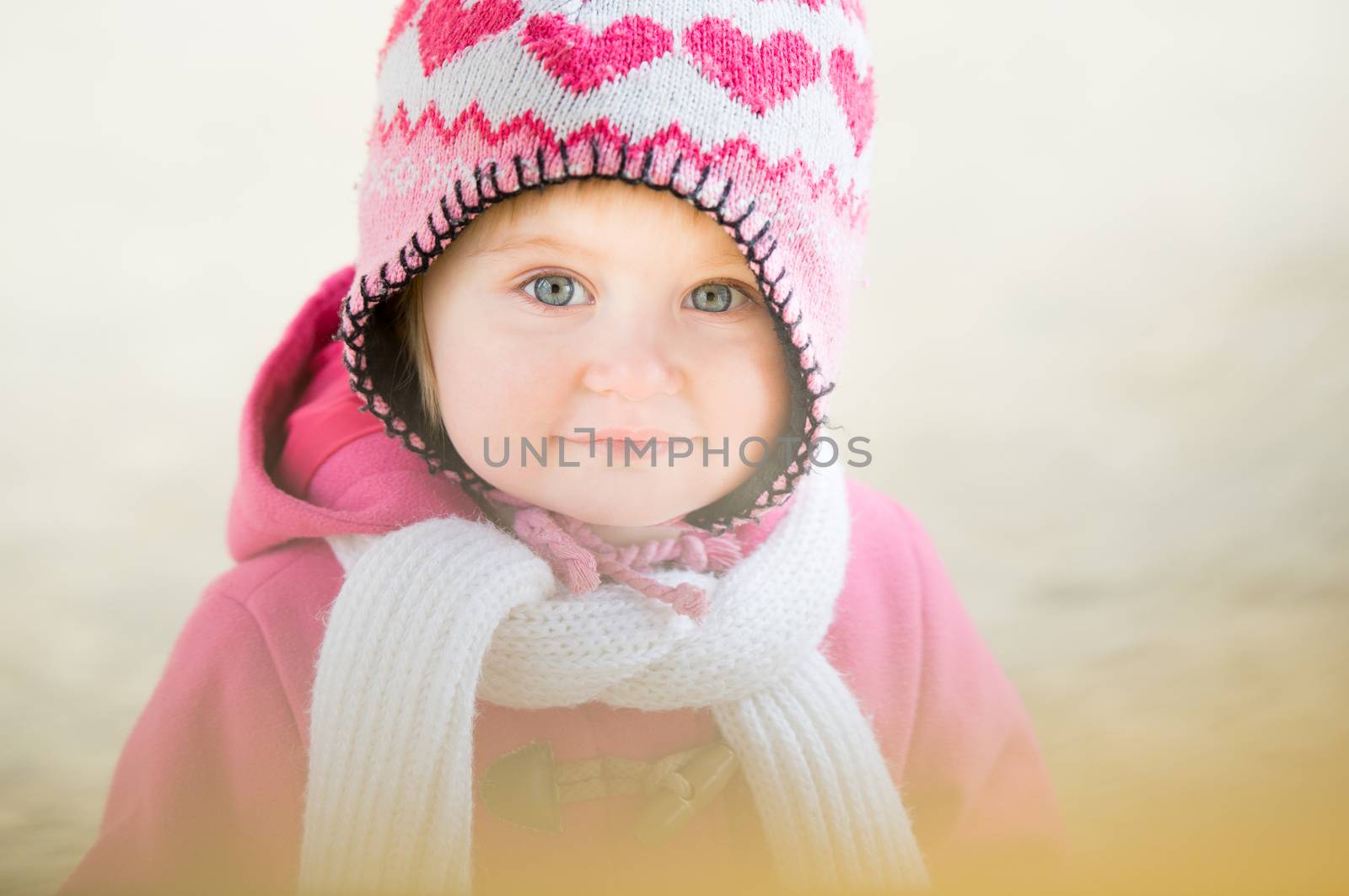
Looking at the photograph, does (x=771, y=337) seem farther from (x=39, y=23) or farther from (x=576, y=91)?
(x=39, y=23)

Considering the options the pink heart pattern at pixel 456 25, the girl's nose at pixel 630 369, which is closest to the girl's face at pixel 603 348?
the girl's nose at pixel 630 369

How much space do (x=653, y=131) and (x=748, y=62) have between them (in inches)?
3.2

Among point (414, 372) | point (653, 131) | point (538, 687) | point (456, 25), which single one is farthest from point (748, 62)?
point (538, 687)

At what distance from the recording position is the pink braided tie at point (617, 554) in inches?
33.3

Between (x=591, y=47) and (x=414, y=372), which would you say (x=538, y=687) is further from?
(x=591, y=47)

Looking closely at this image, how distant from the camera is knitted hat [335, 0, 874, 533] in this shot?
2.42 ft

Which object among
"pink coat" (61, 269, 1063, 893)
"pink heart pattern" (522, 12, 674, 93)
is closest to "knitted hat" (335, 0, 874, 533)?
"pink heart pattern" (522, 12, 674, 93)

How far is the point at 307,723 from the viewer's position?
2.84ft

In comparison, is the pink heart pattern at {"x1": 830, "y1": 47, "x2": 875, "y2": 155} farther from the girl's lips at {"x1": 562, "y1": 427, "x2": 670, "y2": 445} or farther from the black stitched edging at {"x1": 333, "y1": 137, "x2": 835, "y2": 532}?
the girl's lips at {"x1": 562, "y1": 427, "x2": 670, "y2": 445}

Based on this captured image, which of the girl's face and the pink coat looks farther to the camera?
the pink coat

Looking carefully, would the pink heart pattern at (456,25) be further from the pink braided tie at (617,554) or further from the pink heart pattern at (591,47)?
the pink braided tie at (617,554)

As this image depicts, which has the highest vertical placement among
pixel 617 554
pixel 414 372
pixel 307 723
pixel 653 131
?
pixel 653 131

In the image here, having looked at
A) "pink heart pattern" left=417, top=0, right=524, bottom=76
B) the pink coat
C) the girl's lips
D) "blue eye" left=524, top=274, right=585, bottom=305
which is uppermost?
"pink heart pattern" left=417, top=0, right=524, bottom=76

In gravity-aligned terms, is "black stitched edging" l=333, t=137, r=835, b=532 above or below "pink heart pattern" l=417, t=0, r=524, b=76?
below
